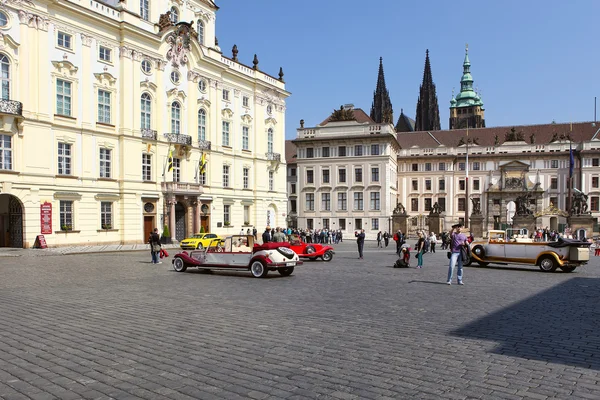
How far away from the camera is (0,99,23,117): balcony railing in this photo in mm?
30562

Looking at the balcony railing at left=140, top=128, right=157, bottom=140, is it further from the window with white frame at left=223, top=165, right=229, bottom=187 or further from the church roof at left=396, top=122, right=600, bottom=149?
the church roof at left=396, top=122, right=600, bottom=149

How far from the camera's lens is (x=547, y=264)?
2048 cm

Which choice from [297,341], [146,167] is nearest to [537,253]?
[297,341]

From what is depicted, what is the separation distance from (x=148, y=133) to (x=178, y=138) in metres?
2.85

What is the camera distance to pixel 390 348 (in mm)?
7715

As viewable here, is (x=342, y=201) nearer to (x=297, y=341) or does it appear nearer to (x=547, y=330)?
(x=547, y=330)

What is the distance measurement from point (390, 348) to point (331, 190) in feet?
207

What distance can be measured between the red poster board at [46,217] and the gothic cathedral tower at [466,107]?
353ft

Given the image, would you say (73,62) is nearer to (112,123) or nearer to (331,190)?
(112,123)

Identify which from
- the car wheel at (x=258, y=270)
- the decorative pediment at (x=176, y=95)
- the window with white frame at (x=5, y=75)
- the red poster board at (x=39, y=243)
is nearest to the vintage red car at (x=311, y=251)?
the car wheel at (x=258, y=270)

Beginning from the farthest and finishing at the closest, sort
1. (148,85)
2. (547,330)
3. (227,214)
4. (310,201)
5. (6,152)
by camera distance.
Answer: (310,201)
(227,214)
(148,85)
(6,152)
(547,330)

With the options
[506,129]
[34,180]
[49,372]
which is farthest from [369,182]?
[49,372]

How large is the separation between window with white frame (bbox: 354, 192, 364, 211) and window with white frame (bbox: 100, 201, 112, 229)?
37.8m

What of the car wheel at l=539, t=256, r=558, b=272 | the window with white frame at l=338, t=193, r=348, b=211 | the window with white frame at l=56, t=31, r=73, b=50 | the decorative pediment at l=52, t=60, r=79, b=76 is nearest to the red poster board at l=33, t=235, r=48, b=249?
the decorative pediment at l=52, t=60, r=79, b=76
